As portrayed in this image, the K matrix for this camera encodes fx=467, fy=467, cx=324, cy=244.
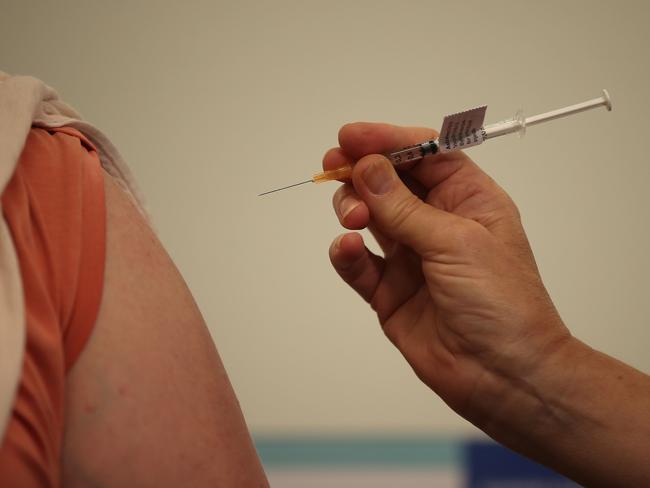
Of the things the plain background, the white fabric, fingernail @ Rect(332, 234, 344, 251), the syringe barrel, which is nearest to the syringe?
the syringe barrel

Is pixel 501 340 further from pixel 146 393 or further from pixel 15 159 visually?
pixel 15 159

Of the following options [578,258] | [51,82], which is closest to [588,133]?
[578,258]

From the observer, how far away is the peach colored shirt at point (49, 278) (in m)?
0.37

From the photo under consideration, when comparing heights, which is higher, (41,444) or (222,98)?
(222,98)

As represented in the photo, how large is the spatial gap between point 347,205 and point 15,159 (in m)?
0.48

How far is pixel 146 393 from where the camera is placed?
0.44 metres

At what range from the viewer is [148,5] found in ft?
5.19

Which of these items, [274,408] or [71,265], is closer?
[71,265]

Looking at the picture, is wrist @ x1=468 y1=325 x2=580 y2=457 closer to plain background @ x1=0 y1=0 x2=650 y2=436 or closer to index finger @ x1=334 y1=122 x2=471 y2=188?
index finger @ x1=334 y1=122 x2=471 y2=188

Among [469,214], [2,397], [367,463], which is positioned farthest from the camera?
[367,463]

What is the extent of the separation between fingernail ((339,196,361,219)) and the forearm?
0.35 meters

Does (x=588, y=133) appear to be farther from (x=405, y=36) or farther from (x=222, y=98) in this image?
(x=222, y=98)

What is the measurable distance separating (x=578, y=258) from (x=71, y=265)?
1469 millimetres

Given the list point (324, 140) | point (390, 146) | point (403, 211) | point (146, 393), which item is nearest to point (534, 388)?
point (403, 211)
